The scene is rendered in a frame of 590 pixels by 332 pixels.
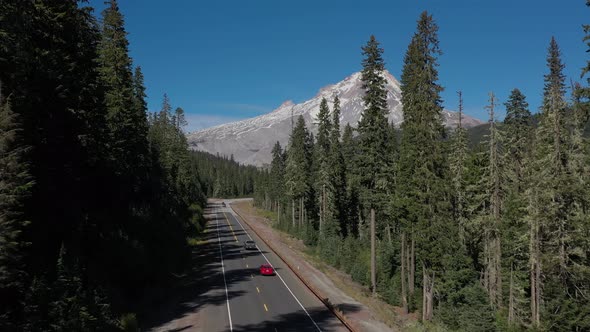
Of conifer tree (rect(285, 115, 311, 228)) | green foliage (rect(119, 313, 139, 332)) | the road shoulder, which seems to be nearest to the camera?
green foliage (rect(119, 313, 139, 332))

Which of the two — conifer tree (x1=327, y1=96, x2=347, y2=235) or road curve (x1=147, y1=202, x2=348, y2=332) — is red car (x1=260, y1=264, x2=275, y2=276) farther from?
conifer tree (x1=327, y1=96, x2=347, y2=235)

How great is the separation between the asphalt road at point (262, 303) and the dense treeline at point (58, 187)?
17.6 feet

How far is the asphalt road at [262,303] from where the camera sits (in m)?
24.1

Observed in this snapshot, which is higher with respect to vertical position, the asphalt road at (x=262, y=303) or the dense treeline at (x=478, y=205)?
the dense treeline at (x=478, y=205)

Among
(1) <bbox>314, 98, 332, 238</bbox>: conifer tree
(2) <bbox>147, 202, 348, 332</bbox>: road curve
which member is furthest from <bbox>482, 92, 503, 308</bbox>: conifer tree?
(1) <bbox>314, 98, 332, 238</bbox>: conifer tree

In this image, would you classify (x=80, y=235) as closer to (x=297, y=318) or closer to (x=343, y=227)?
(x=297, y=318)

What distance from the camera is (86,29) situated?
23.6m

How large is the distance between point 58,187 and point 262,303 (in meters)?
15.0

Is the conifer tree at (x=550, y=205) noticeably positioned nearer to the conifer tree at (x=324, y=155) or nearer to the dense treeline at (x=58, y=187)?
the dense treeline at (x=58, y=187)

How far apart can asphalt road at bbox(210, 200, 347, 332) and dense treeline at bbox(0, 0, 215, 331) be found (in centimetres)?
538

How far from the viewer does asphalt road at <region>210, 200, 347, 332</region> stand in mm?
24125

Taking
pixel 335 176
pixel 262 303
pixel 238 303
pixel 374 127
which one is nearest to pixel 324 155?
pixel 335 176

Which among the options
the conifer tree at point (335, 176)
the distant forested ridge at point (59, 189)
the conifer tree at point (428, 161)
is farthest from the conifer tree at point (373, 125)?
the conifer tree at point (335, 176)

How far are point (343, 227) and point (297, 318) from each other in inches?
1699
